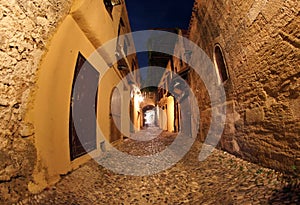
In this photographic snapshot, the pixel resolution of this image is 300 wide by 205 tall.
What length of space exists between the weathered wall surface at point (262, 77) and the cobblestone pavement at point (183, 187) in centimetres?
36

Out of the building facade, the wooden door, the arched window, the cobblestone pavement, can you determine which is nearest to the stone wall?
the building facade

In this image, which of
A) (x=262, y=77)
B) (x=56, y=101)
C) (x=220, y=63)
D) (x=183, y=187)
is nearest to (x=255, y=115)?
(x=262, y=77)

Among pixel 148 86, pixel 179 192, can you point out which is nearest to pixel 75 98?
pixel 179 192

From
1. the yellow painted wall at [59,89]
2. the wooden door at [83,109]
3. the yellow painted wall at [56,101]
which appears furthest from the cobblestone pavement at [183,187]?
the wooden door at [83,109]

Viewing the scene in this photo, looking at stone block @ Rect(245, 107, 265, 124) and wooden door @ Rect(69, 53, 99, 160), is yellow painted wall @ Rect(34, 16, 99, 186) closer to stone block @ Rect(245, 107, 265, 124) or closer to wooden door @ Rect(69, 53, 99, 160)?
wooden door @ Rect(69, 53, 99, 160)

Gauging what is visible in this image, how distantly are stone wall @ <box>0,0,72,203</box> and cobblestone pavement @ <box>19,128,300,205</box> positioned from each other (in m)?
0.38

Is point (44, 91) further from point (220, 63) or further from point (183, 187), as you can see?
point (220, 63)

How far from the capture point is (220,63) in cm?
519

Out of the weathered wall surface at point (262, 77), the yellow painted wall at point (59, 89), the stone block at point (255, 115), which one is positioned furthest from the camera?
the stone block at point (255, 115)

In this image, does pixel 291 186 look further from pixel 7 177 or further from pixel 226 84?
pixel 7 177

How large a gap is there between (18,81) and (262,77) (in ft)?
11.8

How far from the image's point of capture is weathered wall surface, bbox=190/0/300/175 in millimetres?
2523

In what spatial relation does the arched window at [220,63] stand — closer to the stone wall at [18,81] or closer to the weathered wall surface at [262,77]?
the weathered wall surface at [262,77]

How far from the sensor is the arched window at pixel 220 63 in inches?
195
